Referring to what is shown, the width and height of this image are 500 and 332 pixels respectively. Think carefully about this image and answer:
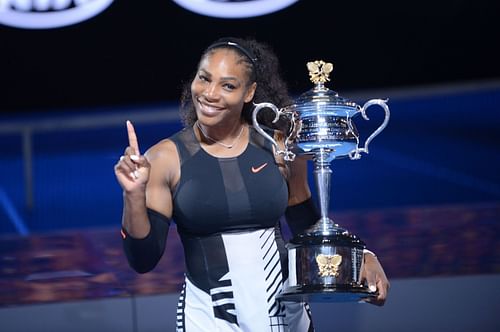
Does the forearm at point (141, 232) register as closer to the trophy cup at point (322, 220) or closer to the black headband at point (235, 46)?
the trophy cup at point (322, 220)

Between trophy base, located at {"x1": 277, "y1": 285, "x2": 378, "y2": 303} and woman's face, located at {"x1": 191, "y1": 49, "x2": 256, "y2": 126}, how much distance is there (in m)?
0.38

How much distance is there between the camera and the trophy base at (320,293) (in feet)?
6.97

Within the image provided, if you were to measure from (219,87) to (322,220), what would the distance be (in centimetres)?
35

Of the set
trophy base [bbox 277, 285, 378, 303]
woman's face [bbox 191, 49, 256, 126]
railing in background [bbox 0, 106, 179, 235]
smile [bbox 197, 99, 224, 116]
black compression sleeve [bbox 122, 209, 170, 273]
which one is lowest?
trophy base [bbox 277, 285, 378, 303]

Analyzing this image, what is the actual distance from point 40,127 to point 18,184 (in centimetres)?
24

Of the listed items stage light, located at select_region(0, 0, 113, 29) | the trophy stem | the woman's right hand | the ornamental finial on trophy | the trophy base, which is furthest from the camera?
stage light, located at select_region(0, 0, 113, 29)

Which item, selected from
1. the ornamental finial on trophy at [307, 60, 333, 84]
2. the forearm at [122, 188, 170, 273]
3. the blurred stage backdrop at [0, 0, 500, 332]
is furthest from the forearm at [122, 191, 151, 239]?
the blurred stage backdrop at [0, 0, 500, 332]

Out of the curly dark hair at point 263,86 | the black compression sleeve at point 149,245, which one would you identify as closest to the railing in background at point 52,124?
the curly dark hair at point 263,86

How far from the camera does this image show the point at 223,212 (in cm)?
214

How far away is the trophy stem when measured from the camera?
2225mm

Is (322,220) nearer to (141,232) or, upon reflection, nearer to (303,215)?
(303,215)

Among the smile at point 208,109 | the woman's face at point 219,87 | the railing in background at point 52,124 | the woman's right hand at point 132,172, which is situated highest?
the railing in background at point 52,124

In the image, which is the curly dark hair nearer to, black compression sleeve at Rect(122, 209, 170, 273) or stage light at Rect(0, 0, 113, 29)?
black compression sleeve at Rect(122, 209, 170, 273)

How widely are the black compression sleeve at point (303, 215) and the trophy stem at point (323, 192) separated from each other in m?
0.09
